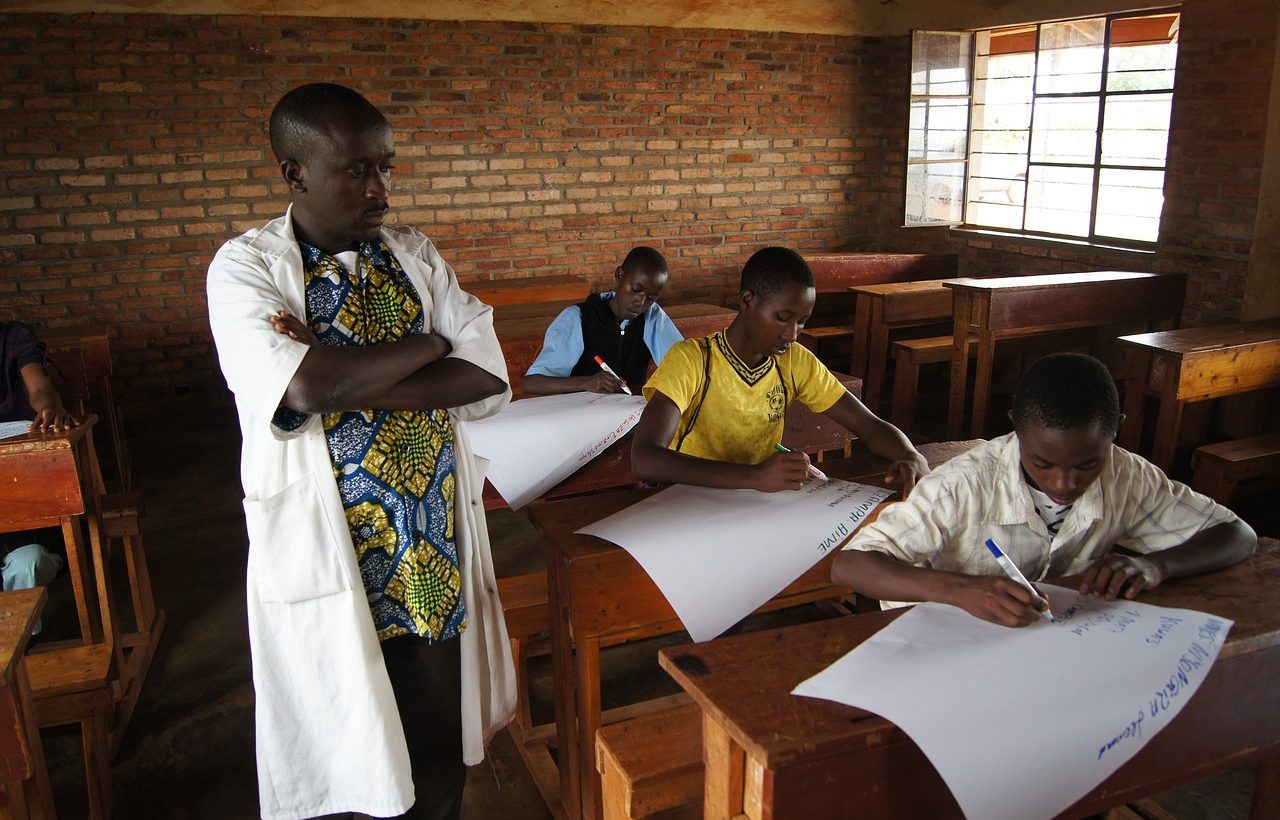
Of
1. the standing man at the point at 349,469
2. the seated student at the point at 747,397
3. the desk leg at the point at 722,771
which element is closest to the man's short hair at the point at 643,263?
the seated student at the point at 747,397

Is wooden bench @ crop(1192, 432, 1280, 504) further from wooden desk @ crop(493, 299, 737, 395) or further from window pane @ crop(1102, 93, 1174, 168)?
window pane @ crop(1102, 93, 1174, 168)

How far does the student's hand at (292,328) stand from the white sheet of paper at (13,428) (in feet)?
5.83

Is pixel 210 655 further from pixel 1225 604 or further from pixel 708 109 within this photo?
pixel 708 109

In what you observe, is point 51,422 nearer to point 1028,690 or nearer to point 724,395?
point 724,395

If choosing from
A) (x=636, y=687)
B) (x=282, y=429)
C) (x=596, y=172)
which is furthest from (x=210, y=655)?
(x=596, y=172)

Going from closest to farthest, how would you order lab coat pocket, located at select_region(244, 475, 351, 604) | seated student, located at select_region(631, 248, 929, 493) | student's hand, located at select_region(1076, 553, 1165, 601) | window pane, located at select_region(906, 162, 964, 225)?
student's hand, located at select_region(1076, 553, 1165, 601) → lab coat pocket, located at select_region(244, 475, 351, 604) → seated student, located at select_region(631, 248, 929, 493) → window pane, located at select_region(906, 162, 964, 225)

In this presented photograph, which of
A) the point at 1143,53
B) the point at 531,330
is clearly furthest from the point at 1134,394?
the point at 1143,53

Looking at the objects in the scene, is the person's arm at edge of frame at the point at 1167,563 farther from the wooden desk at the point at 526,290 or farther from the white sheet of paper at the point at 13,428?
the wooden desk at the point at 526,290

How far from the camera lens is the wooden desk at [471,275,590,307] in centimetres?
552

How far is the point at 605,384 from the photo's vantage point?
3.01 m

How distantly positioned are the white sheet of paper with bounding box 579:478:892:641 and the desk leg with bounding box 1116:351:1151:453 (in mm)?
2543

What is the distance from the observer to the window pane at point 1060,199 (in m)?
6.01

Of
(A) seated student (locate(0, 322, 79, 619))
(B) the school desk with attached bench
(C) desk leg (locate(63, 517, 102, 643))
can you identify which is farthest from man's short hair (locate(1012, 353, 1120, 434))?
(A) seated student (locate(0, 322, 79, 619))

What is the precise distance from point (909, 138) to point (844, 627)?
6.31 meters
